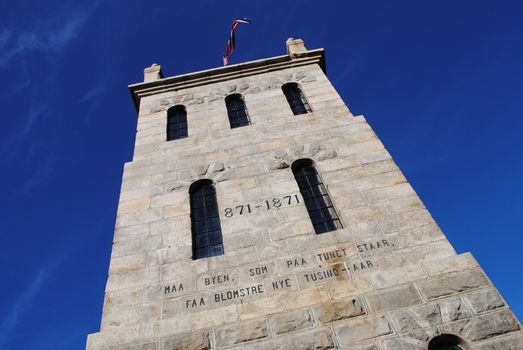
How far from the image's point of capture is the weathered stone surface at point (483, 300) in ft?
19.3

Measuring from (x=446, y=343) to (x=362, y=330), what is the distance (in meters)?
1.24

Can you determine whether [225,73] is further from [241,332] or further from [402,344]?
[402,344]

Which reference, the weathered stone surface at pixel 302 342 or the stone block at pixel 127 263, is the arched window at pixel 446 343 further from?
the stone block at pixel 127 263

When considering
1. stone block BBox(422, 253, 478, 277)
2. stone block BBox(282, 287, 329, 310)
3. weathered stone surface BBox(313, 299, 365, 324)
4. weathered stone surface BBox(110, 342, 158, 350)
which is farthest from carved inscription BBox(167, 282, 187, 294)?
stone block BBox(422, 253, 478, 277)

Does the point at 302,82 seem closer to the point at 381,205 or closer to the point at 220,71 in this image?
the point at 220,71

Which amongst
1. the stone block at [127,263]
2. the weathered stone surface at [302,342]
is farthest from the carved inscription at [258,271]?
the stone block at [127,263]

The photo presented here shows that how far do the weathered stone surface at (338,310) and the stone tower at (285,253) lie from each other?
0.02m

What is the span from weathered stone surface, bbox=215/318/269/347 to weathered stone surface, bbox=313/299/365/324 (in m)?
0.90

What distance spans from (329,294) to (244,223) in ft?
7.68

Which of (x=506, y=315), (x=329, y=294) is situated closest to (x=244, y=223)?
(x=329, y=294)

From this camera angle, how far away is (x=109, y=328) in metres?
6.34

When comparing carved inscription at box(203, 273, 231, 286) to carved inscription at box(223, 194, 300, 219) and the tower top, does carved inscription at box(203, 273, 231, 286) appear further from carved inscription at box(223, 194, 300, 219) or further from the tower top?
the tower top

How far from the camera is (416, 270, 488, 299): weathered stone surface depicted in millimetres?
6184

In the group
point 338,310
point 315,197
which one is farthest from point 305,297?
point 315,197
